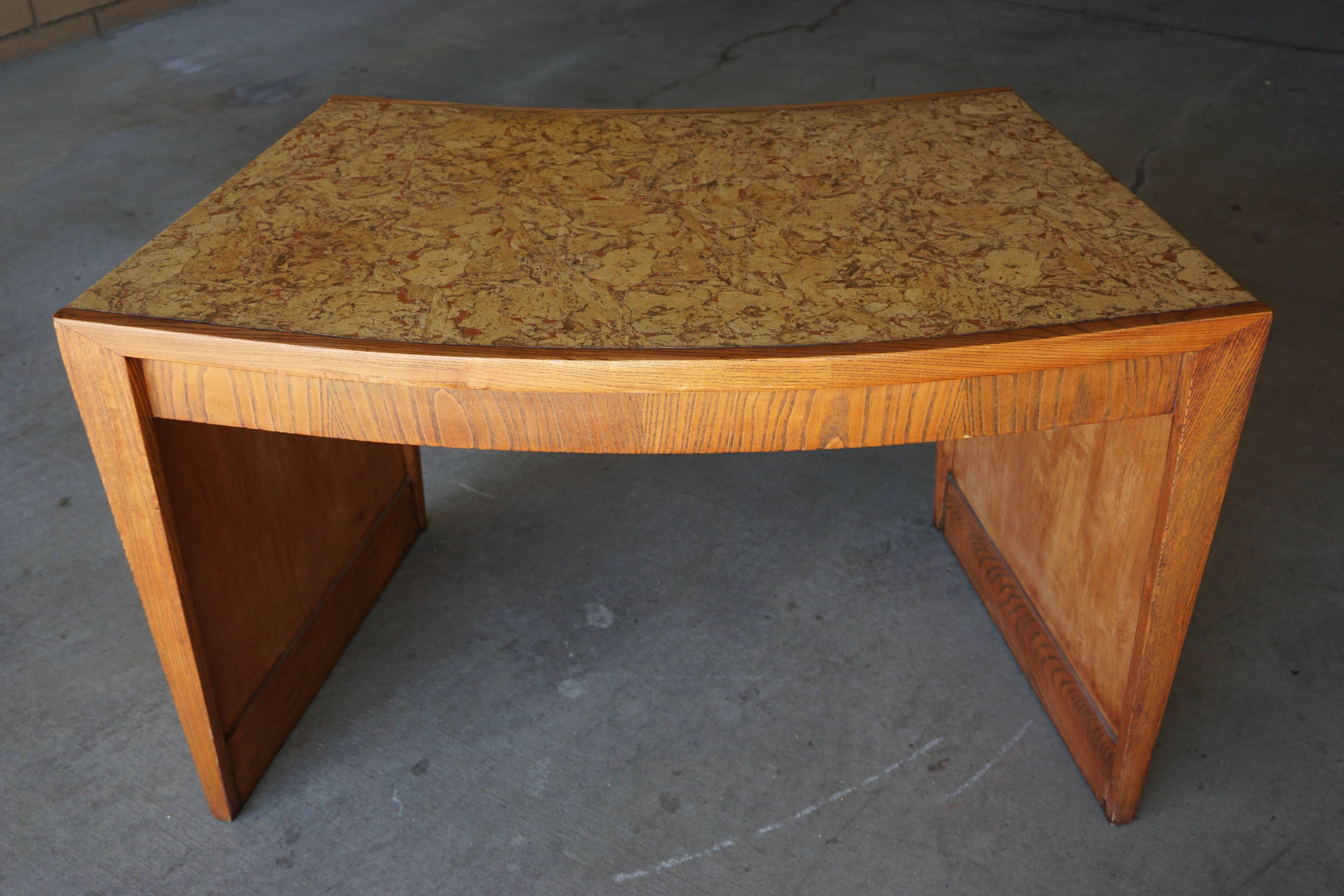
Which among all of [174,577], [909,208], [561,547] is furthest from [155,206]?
[909,208]

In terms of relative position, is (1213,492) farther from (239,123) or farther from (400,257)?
(239,123)

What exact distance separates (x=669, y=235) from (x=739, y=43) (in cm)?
305

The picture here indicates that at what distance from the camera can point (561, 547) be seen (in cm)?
154

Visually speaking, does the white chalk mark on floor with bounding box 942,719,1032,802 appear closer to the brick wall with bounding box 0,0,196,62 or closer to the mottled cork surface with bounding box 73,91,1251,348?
the mottled cork surface with bounding box 73,91,1251,348

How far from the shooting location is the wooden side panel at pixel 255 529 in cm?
102

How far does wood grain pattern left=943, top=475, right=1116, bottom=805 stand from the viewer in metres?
1.15

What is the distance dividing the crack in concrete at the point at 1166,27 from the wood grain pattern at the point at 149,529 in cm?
394

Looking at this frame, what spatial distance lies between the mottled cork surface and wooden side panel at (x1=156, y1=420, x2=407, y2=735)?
0.67 ft

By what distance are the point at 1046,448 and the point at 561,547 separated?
2.27 ft

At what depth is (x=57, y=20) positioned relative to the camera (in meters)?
3.73

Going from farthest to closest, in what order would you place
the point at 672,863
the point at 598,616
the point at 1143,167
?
1. the point at 1143,167
2. the point at 598,616
3. the point at 672,863

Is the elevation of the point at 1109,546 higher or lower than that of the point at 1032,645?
higher

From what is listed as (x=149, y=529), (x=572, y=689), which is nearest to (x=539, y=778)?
(x=572, y=689)

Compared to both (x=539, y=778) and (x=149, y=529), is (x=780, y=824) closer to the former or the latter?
(x=539, y=778)
